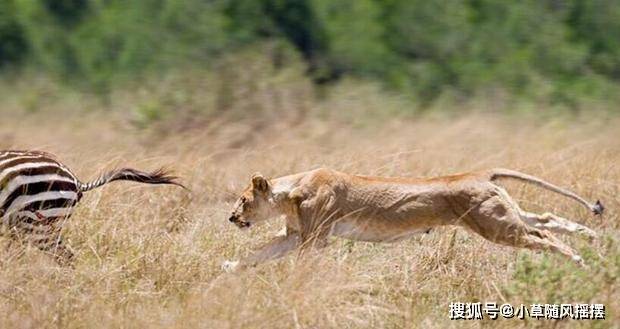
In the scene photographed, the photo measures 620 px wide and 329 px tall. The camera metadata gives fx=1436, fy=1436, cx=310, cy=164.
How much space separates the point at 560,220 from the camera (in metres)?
9.11

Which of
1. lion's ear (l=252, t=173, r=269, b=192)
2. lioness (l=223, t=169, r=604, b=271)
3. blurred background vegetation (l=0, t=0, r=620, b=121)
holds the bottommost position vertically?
blurred background vegetation (l=0, t=0, r=620, b=121)

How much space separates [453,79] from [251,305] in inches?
408

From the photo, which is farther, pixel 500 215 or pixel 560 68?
pixel 560 68

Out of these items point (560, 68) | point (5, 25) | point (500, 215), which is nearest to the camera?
point (500, 215)

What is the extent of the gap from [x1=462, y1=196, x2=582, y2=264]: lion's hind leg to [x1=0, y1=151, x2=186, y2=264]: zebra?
2.47 meters

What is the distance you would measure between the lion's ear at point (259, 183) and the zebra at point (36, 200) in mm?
1124

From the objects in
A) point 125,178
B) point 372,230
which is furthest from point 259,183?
point 125,178

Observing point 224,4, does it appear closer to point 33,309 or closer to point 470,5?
point 470,5

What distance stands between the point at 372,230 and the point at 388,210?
17 cm

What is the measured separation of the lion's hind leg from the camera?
8.57m

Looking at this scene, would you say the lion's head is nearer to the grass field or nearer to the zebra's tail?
the grass field

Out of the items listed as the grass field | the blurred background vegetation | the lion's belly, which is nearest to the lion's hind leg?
the grass field

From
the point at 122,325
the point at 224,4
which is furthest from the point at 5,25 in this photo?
the point at 122,325

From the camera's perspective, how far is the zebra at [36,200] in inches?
340
